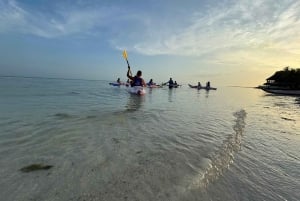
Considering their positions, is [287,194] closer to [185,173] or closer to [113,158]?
[185,173]

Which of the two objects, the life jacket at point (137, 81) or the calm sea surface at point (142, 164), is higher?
the life jacket at point (137, 81)

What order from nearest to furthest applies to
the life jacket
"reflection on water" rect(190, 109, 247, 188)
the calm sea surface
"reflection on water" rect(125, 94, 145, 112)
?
the calm sea surface, "reflection on water" rect(190, 109, 247, 188), "reflection on water" rect(125, 94, 145, 112), the life jacket

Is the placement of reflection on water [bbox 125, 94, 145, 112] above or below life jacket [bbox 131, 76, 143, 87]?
below

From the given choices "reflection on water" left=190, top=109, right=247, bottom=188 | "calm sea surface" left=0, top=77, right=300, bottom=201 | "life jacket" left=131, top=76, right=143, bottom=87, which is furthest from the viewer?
"life jacket" left=131, top=76, right=143, bottom=87

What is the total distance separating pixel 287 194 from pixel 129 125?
17.1 ft

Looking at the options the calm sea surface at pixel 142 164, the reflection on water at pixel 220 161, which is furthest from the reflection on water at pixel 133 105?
→ the reflection on water at pixel 220 161

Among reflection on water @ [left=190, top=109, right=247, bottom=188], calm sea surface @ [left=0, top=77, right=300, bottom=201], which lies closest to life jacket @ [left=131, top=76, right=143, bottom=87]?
calm sea surface @ [left=0, top=77, right=300, bottom=201]

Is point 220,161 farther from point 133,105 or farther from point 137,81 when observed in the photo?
point 137,81

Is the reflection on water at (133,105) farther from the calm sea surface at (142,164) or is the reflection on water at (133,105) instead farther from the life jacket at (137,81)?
the life jacket at (137,81)

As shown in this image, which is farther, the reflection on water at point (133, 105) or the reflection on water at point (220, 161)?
the reflection on water at point (133, 105)

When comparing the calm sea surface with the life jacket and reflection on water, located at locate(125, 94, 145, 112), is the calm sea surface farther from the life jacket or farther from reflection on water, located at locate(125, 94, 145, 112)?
the life jacket

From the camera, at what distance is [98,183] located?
10.2ft

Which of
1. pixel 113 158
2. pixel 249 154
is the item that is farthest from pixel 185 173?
pixel 249 154

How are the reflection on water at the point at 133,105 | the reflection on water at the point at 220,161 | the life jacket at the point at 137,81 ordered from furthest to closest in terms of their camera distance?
the life jacket at the point at 137,81
the reflection on water at the point at 133,105
the reflection on water at the point at 220,161
